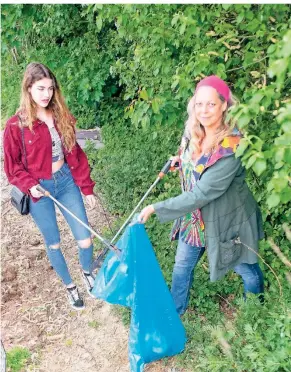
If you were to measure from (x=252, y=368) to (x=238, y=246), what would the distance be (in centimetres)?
75

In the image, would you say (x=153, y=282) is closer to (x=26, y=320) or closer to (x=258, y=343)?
(x=258, y=343)

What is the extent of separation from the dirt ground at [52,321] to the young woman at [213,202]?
851 mm

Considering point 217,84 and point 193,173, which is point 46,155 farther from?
point 217,84

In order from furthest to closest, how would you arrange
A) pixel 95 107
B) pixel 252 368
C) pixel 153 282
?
pixel 95 107, pixel 153 282, pixel 252 368

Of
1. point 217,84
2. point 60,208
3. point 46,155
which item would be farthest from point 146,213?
point 60,208

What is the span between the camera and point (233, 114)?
209 centimetres

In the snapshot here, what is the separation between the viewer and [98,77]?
6.80 meters

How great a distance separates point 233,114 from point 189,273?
1654 mm

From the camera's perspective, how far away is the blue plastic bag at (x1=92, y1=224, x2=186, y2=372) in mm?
3123

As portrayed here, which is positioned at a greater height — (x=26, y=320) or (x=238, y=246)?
(x=238, y=246)

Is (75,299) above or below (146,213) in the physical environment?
below

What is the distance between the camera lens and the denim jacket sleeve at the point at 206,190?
2.81 meters

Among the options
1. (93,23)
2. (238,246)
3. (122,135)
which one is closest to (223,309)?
(238,246)

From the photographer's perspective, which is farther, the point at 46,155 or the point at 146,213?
the point at 46,155
